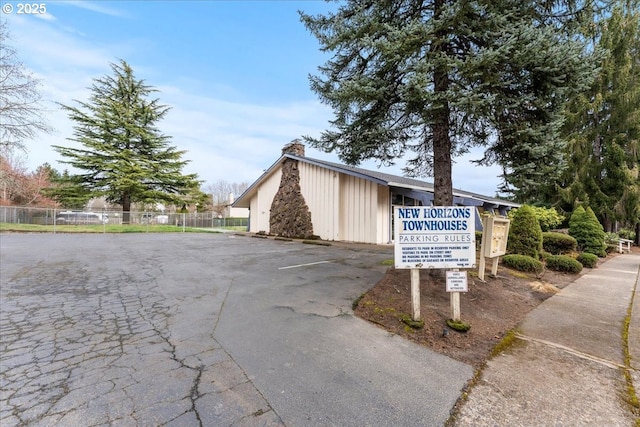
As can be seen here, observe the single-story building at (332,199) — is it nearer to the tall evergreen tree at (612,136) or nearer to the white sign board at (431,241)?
the tall evergreen tree at (612,136)

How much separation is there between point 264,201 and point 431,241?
17058 mm

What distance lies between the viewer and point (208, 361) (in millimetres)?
2885

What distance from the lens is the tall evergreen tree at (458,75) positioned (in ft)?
14.1

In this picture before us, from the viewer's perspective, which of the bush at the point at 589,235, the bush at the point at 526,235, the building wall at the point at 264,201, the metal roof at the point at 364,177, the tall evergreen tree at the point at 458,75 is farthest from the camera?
the building wall at the point at 264,201

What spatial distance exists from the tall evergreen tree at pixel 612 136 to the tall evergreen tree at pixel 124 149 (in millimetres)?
31177

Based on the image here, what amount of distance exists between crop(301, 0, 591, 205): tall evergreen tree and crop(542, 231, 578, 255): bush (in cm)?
624

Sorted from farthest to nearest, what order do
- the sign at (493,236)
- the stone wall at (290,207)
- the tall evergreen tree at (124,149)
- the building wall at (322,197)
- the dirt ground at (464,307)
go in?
the tall evergreen tree at (124,149) → the stone wall at (290,207) → the building wall at (322,197) → the sign at (493,236) → the dirt ground at (464,307)

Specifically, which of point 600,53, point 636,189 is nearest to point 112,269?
point 600,53

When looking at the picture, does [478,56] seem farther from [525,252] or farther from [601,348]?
[525,252]

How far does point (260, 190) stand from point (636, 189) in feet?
72.4

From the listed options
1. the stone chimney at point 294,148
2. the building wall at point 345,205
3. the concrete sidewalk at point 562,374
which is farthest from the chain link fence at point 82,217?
the concrete sidewalk at point 562,374

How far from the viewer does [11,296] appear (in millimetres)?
5094
